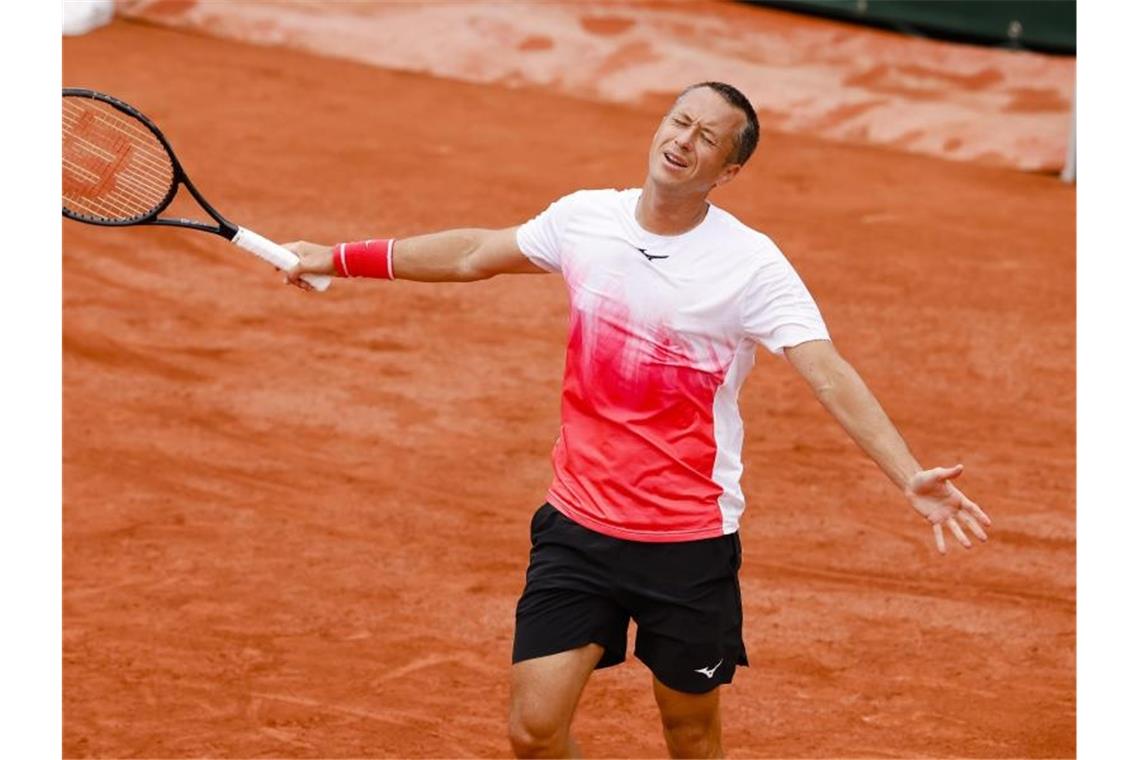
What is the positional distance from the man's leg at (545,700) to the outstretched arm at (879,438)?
39.9 inches

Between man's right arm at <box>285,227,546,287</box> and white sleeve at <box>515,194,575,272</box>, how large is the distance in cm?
4

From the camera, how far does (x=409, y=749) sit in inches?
278

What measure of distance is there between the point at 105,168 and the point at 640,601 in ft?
8.08

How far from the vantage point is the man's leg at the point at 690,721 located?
18.7 ft

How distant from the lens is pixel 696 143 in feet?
17.6

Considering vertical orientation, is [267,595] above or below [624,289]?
below

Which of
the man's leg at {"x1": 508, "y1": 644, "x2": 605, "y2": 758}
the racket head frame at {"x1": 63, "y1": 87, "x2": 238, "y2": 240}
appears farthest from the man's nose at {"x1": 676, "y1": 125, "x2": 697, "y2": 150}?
the racket head frame at {"x1": 63, "y1": 87, "x2": 238, "y2": 240}

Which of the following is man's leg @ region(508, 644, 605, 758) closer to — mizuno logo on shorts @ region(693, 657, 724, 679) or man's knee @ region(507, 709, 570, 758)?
man's knee @ region(507, 709, 570, 758)

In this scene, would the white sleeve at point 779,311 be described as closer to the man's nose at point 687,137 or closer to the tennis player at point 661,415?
the tennis player at point 661,415

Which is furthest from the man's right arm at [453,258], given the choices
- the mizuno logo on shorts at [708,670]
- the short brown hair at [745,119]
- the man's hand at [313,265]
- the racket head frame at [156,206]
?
the mizuno logo on shorts at [708,670]
